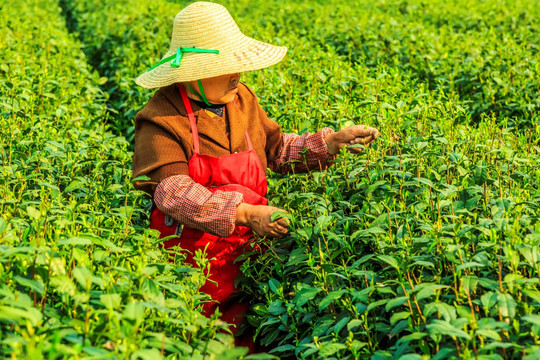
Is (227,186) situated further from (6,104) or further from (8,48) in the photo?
(8,48)

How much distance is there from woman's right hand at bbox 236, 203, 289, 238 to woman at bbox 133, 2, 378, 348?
0.05 ft

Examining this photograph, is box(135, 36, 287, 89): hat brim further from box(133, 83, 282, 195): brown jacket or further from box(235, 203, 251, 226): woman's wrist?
box(235, 203, 251, 226): woman's wrist

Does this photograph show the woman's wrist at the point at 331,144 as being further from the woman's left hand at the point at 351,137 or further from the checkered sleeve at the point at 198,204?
the checkered sleeve at the point at 198,204

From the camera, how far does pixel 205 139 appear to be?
289 cm

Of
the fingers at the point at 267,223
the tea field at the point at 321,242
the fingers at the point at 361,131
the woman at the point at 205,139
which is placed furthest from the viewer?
the fingers at the point at 361,131

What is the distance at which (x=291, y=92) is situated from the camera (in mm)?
4684

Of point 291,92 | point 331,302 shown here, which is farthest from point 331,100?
point 331,302

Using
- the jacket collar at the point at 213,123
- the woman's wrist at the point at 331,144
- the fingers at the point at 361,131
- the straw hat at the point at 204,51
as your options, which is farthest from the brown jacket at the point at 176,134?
the fingers at the point at 361,131

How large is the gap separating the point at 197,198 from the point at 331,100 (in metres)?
2.06

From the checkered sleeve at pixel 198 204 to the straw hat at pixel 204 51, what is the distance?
49 cm

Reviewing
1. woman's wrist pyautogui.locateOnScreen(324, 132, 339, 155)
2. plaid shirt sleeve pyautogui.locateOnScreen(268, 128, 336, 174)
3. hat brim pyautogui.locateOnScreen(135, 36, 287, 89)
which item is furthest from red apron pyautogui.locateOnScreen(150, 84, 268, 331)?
woman's wrist pyautogui.locateOnScreen(324, 132, 339, 155)

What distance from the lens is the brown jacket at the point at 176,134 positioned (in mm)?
2752

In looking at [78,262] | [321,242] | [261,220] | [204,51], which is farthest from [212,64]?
[78,262]

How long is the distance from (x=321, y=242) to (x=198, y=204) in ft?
1.76
